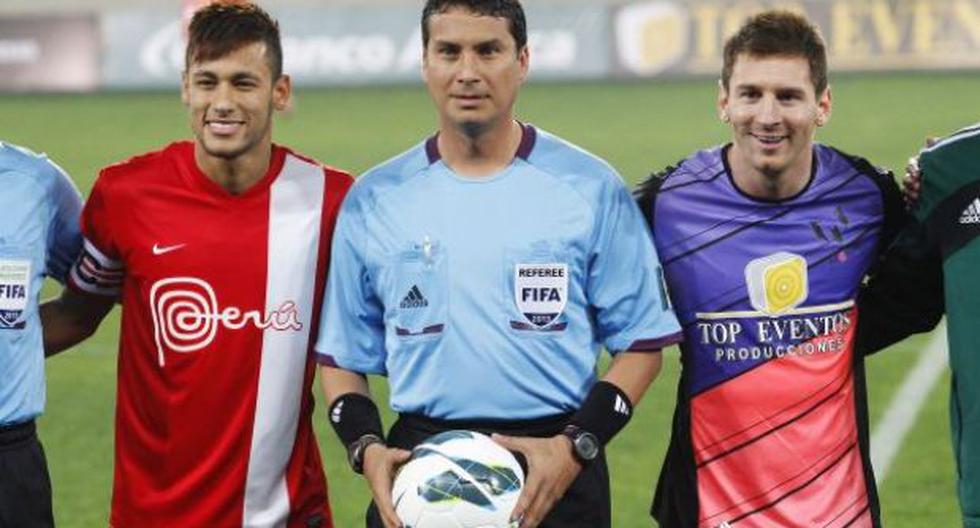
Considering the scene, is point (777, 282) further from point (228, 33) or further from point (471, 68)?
point (228, 33)

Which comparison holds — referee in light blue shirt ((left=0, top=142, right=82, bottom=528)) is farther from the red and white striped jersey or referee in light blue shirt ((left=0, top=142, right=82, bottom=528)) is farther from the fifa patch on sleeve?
the red and white striped jersey

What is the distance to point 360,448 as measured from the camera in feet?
16.3

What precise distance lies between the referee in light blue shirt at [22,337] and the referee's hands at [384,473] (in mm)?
1087

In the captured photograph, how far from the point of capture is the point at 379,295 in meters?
5.15

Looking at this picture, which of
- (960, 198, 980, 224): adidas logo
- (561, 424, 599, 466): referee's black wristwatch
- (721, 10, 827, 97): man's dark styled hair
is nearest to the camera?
(561, 424, 599, 466): referee's black wristwatch

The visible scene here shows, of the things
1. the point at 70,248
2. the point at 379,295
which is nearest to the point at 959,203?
the point at 379,295

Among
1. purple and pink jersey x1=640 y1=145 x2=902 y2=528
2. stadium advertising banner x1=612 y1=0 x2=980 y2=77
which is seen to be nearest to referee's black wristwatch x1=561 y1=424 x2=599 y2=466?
purple and pink jersey x1=640 y1=145 x2=902 y2=528

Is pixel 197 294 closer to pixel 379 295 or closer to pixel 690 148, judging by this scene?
pixel 379 295

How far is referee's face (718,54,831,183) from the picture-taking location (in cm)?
530

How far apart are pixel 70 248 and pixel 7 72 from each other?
22.9m

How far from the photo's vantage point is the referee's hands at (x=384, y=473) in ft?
15.6

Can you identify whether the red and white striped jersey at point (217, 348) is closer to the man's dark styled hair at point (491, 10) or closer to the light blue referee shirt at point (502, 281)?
the light blue referee shirt at point (502, 281)

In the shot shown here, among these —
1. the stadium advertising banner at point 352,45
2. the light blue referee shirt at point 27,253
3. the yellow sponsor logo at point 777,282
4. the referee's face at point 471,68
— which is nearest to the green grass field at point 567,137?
the stadium advertising banner at point 352,45

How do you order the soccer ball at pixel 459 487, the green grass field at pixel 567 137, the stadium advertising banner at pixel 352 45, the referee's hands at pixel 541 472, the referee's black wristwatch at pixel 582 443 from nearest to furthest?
the soccer ball at pixel 459 487 < the referee's hands at pixel 541 472 < the referee's black wristwatch at pixel 582 443 < the green grass field at pixel 567 137 < the stadium advertising banner at pixel 352 45
